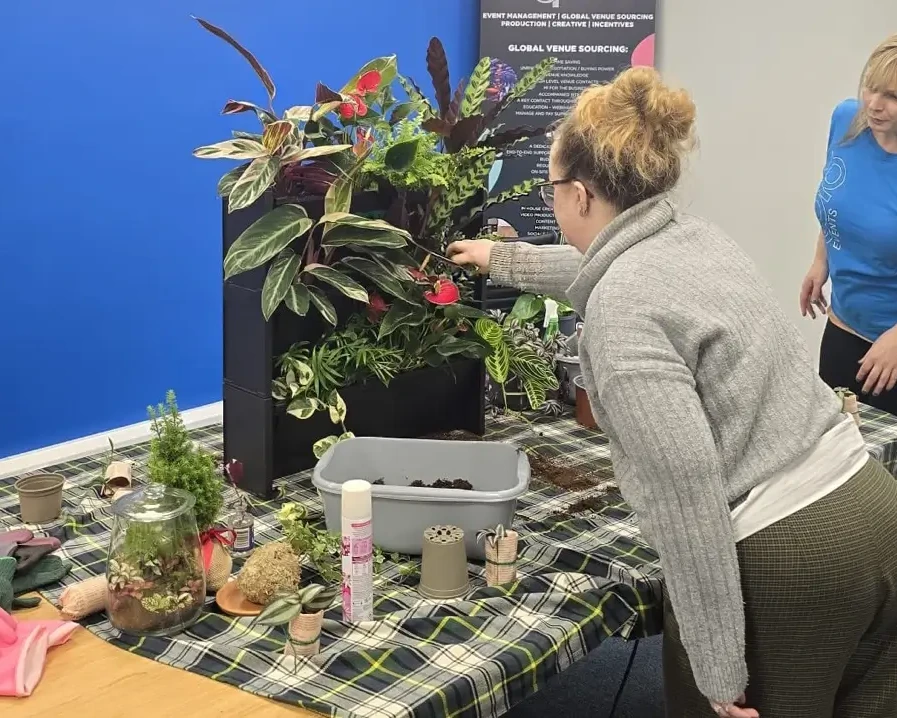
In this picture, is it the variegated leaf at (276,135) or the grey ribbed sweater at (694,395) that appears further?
the variegated leaf at (276,135)

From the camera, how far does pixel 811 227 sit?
4199 millimetres

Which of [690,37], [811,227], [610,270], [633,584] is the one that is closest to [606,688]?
[633,584]

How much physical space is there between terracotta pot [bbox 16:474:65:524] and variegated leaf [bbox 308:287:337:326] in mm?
559

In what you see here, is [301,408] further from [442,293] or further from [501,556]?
[501,556]

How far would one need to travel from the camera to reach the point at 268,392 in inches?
76.6

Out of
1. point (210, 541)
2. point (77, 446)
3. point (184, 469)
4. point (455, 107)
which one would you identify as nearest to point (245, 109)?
point (455, 107)

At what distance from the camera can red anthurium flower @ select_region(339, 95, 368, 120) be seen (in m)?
2.00

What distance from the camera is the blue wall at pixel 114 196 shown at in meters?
3.09

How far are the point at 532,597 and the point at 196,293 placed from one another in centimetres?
235

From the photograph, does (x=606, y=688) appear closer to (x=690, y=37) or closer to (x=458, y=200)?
(x=458, y=200)

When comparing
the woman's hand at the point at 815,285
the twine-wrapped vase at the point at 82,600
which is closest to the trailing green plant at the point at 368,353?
the twine-wrapped vase at the point at 82,600

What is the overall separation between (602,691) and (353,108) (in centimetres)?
157

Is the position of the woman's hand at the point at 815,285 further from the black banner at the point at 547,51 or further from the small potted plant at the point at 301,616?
the small potted plant at the point at 301,616

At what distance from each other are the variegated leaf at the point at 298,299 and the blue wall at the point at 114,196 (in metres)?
1.57
